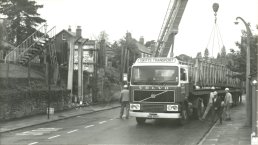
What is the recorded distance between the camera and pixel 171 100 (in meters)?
18.0

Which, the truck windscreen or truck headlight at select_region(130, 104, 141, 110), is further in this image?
truck headlight at select_region(130, 104, 141, 110)

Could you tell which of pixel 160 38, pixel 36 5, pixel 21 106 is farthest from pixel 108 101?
pixel 36 5

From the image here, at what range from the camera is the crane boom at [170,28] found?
25.4 metres

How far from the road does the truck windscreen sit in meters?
1.96

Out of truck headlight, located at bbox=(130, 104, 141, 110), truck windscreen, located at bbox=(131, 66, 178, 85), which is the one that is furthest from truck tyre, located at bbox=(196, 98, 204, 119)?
truck headlight, located at bbox=(130, 104, 141, 110)

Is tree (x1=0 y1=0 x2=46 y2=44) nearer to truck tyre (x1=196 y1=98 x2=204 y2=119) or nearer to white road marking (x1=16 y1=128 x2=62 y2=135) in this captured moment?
truck tyre (x1=196 y1=98 x2=204 y2=119)

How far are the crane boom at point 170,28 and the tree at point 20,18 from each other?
1164 inches

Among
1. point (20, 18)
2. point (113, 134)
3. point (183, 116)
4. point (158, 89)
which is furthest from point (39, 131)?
point (20, 18)

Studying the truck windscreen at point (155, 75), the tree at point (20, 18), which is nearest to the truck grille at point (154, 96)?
the truck windscreen at point (155, 75)

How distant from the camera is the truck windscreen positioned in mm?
18250

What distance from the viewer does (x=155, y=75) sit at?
18453 millimetres

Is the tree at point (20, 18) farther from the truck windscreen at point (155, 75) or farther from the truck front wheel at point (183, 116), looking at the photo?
the truck front wheel at point (183, 116)

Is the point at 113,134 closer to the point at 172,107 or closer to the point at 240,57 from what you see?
the point at 172,107

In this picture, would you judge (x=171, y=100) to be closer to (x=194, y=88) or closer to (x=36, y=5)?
(x=194, y=88)
